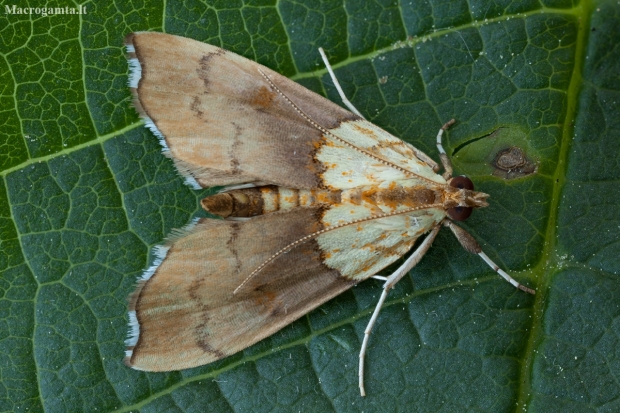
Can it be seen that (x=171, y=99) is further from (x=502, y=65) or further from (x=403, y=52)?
(x=502, y=65)

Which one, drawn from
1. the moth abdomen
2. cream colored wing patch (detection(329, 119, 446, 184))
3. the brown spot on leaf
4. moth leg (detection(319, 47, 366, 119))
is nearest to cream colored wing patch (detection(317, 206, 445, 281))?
the moth abdomen

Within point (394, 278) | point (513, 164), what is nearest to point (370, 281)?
point (394, 278)

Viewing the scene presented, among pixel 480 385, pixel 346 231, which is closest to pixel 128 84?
pixel 346 231

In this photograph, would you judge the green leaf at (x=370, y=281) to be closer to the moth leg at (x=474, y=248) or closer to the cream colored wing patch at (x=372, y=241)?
the moth leg at (x=474, y=248)

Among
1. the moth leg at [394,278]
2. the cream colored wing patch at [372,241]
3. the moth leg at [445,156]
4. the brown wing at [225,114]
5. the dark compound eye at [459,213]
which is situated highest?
the brown wing at [225,114]

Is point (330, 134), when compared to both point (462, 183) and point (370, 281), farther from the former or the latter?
point (370, 281)

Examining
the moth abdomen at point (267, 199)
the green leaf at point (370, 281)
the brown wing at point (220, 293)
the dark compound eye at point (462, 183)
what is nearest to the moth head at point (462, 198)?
the dark compound eye at point (462, 183)

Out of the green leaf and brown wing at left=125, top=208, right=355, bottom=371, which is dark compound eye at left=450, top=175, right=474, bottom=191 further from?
brown wing at left=125, top=208, right=355, bottom=371
